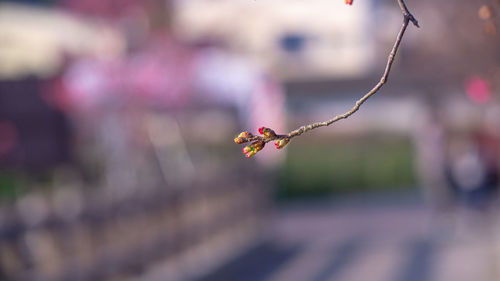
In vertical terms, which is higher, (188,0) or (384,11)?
(188,0)

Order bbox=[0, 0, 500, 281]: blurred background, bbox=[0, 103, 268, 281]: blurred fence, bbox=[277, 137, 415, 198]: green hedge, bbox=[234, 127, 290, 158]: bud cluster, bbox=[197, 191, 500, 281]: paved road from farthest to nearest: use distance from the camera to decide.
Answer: bbox=[277, 137, 415, 198]: green hedge
bbox=[197, 191, 500, 281]: paved road
bbox=[0, 0, 500, 281]: blurred background
bbox=[0, 103, 268, 281]: blurred fence
bbox=[234, 127, 290, 158]: bud cluster

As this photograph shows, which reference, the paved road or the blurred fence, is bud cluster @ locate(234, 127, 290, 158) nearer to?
the blurred fence

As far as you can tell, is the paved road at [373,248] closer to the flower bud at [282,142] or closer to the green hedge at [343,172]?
the green hedge at [343,172]

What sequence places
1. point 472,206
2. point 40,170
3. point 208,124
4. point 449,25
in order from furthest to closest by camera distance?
point 208,124, point 472,206, point 40,170, point 449,25

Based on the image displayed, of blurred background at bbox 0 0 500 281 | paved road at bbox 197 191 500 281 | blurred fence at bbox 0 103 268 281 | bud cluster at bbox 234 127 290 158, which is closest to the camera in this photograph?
bud cluster at bbox 234 127 290 158

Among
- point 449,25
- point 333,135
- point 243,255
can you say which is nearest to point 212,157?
point 333,135

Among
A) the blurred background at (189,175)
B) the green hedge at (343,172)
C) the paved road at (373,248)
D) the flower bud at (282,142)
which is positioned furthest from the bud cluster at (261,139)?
the green hedge at (343,172)

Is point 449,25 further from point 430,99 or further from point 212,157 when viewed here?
point 212,157

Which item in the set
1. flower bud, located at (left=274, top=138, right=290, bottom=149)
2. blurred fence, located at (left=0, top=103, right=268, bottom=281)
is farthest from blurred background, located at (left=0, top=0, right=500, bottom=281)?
Result: flower bud, located at (left=274, top=138, right=290, bottom=149)
